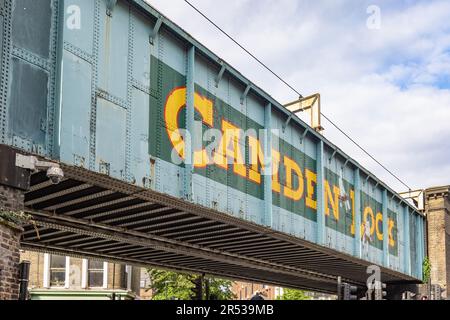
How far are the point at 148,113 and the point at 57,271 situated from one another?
31197 millimetres

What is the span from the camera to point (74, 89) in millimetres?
15273

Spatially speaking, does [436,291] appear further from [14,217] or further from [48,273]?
[14,217]

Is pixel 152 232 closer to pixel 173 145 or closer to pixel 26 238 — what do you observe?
pixel 26 238

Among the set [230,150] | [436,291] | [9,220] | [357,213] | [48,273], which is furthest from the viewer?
[48,273]

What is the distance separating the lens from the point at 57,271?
46.2 meters

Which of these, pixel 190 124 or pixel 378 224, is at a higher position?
pixel 190 124

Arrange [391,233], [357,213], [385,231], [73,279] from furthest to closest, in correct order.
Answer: [73,279] < [391,233] < [385,231] < [357,213]

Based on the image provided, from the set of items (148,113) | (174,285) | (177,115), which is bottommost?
(174,285)

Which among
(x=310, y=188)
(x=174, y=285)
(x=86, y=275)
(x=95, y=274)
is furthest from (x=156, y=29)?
(x=174, y=285)

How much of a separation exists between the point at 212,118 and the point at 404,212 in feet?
74.8

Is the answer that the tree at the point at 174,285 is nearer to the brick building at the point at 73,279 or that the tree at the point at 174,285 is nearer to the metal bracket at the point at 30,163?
the brick building at the point at 73,279

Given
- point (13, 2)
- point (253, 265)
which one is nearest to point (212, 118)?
point (13, 2)

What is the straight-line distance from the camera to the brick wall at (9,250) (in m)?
13.2

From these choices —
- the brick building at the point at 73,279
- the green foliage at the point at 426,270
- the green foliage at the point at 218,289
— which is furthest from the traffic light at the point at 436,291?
the brick building at the point at 73,279
